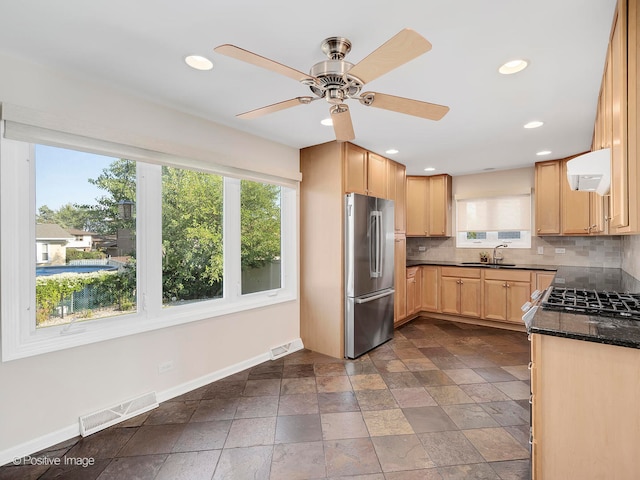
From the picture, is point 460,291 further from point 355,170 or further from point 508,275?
point 355,170

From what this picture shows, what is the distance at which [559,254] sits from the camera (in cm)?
455

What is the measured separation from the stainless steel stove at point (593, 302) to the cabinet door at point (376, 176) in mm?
2082

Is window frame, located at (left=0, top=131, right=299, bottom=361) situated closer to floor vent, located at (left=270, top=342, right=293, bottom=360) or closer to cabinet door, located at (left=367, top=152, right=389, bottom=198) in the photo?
floor vent, located at (left=270, top=342, right=293, bottom=360)

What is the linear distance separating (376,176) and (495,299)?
251cm

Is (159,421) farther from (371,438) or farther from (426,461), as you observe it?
(426,461)

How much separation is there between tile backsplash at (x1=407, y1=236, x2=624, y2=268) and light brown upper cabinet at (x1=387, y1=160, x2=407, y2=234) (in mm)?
1492

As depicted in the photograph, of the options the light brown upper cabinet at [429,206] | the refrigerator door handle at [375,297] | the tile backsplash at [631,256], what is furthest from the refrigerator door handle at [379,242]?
the tile backsplash at [631,256]

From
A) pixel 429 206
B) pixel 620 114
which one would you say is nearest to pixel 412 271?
pixel 429 206

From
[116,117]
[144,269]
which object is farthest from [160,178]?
[144,269]

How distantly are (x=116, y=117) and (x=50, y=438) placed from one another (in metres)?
2.15

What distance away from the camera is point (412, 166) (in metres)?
4.64

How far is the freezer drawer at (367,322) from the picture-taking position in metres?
3.39

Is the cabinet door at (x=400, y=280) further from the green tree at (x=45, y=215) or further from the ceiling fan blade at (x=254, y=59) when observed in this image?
the green tree at (x=45, y=215)

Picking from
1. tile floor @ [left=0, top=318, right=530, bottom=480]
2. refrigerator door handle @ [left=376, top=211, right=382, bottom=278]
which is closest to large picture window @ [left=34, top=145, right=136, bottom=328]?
tile floor @ [left=0, top=318, right=530, bottom=480]
